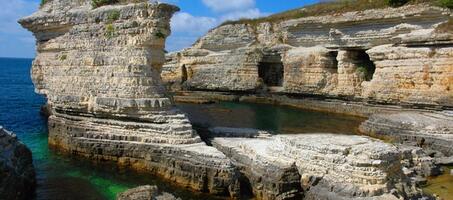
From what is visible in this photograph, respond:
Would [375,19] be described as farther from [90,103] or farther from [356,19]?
[90,103]

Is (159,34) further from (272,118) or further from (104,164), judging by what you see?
(272,118)

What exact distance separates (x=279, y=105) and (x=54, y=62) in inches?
830

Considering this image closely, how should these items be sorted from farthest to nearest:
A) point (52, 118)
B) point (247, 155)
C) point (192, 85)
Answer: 1. point (192, 85)
2. point (52, 118)
3. point (247, 155)

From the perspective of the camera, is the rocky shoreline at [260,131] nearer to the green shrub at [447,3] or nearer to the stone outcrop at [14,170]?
the green shrub at [447,3]

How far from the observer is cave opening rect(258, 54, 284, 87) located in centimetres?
4228

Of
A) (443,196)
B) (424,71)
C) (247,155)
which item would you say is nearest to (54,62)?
(247,155)

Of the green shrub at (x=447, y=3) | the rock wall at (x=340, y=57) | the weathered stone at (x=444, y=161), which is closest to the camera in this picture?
the weathered stone at (x=444, y=161)

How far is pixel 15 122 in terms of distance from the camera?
27.6 meters

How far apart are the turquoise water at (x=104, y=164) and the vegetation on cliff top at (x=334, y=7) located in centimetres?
805

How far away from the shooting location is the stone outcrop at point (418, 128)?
2020 centimetres

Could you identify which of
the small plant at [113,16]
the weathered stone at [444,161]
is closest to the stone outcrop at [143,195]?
the small plant at [113,16]

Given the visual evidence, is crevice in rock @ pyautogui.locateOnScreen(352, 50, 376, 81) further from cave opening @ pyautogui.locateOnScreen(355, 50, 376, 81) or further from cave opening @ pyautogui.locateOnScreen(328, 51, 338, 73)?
cave opening @ pyautogui.locateOnScreen(328, 51, 338, 73)

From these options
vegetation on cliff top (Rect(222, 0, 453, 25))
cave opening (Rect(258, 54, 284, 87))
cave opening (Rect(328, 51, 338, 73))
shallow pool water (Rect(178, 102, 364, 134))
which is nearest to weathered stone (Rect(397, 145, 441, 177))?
shallow pool water (Rect(178, 102, 364, 134))

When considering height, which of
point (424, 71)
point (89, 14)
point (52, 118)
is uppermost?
point (89, 14)
